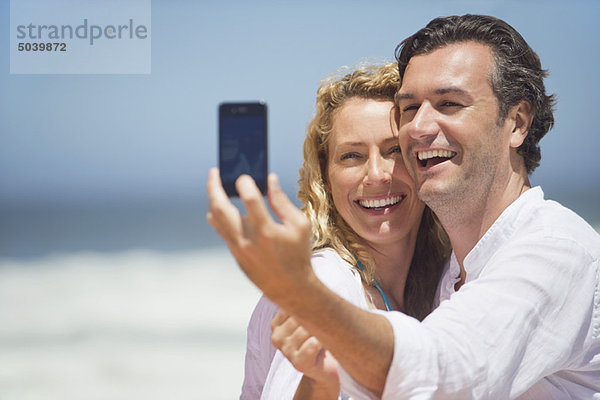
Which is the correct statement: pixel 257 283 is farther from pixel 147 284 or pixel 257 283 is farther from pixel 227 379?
pixel 147 284

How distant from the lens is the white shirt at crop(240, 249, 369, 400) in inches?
71.7

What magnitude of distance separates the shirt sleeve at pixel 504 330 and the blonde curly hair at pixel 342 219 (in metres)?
0.79

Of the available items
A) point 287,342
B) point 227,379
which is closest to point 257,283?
point 287,342

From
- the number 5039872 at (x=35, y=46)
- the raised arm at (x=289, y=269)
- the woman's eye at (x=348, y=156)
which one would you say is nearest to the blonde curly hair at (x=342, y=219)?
the woman's eye at (x=348, y=156)

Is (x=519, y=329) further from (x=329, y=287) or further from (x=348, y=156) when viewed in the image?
(x=348, y=156)

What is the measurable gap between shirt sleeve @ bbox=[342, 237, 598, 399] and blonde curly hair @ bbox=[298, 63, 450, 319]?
79cm

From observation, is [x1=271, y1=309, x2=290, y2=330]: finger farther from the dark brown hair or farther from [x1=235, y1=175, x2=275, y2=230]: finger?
the dark brown hair

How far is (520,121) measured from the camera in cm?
216

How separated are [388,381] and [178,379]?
18.6 feet

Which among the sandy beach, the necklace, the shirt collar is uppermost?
the shirt collar

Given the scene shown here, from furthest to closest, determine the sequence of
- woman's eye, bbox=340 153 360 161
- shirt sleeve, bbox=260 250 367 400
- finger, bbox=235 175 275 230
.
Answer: woman's eye, bbox=340 153 360 161
shirt sleeve, bbox=260 250 367 400
finger, bbox=235 175 275 230

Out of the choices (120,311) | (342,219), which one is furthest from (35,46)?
(342,219)

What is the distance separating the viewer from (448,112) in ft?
6.77

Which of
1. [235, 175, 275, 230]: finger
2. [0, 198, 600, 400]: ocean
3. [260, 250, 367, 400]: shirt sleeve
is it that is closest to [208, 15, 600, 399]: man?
[235, 175, 275, 230]: finger
